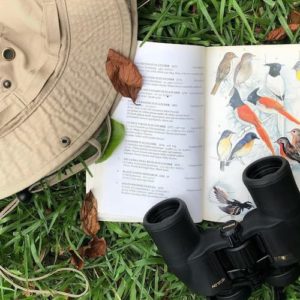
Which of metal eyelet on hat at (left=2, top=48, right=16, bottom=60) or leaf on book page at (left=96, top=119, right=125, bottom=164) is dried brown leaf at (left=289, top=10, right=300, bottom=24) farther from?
metal eyelet on hat at (left=2, top=48, right=16, bottom=60)

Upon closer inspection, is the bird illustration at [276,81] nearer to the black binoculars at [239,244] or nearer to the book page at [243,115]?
the book page at [243,115]

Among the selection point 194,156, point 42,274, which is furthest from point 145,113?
point 42,274

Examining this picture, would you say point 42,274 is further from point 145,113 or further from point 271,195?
point 271,195

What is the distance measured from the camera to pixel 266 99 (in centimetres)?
103

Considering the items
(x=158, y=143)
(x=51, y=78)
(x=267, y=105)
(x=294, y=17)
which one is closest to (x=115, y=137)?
(x=158, y=143)

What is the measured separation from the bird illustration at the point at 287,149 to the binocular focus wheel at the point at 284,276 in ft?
0.64

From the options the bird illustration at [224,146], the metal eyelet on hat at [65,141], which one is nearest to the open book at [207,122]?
the bird illustration at [224,146]

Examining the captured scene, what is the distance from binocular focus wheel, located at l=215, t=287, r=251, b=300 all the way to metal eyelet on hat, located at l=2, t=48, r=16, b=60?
556mm

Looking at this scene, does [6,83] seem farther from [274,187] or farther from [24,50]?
[274,187]

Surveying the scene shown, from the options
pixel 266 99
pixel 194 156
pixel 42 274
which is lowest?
pixel 42 274

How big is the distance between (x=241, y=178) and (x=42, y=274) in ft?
1.45

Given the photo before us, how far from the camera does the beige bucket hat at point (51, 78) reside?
93 cm

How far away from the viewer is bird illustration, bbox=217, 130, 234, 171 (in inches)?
41.5

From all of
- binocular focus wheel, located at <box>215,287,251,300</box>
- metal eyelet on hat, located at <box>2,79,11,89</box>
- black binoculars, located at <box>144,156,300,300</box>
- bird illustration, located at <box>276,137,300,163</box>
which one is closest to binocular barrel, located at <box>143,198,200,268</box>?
black binoculars, located at <box>144,156,300,300</box>
